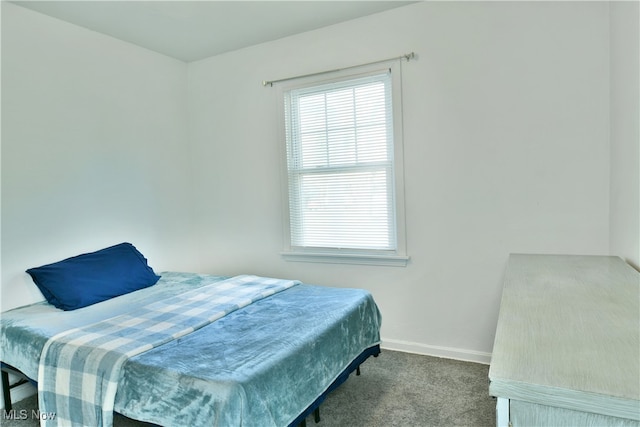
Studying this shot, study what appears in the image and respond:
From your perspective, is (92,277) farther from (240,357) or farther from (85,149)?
(240,357)

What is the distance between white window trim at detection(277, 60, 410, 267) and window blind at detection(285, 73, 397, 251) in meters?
0.04

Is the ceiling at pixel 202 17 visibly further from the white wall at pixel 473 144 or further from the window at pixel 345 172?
the window at pixel 345 172

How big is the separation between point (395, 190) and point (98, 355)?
85.6 inches

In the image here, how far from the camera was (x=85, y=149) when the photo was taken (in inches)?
120

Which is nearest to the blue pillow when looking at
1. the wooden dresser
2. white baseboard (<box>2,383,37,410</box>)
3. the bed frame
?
the bed frame

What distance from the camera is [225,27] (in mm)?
3148

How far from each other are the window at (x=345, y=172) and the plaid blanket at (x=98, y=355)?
119 centimetres

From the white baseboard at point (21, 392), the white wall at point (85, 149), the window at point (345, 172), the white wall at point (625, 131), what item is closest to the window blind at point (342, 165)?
the window at point (345, 172)

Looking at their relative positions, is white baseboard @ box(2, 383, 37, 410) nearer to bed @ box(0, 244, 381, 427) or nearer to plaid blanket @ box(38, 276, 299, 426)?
bed @ box(0, 244, 381, 427)

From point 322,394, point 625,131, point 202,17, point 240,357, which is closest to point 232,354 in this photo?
point 240,357

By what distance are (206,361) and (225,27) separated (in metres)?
2.58

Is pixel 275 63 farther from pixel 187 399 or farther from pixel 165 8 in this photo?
pixel 187 399

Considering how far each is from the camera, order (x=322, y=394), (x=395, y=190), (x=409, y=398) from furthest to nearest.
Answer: (x=395, y=190) < (x=409, y=398) < (x=322, y=394)

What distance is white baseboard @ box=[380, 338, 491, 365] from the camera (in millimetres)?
2822
